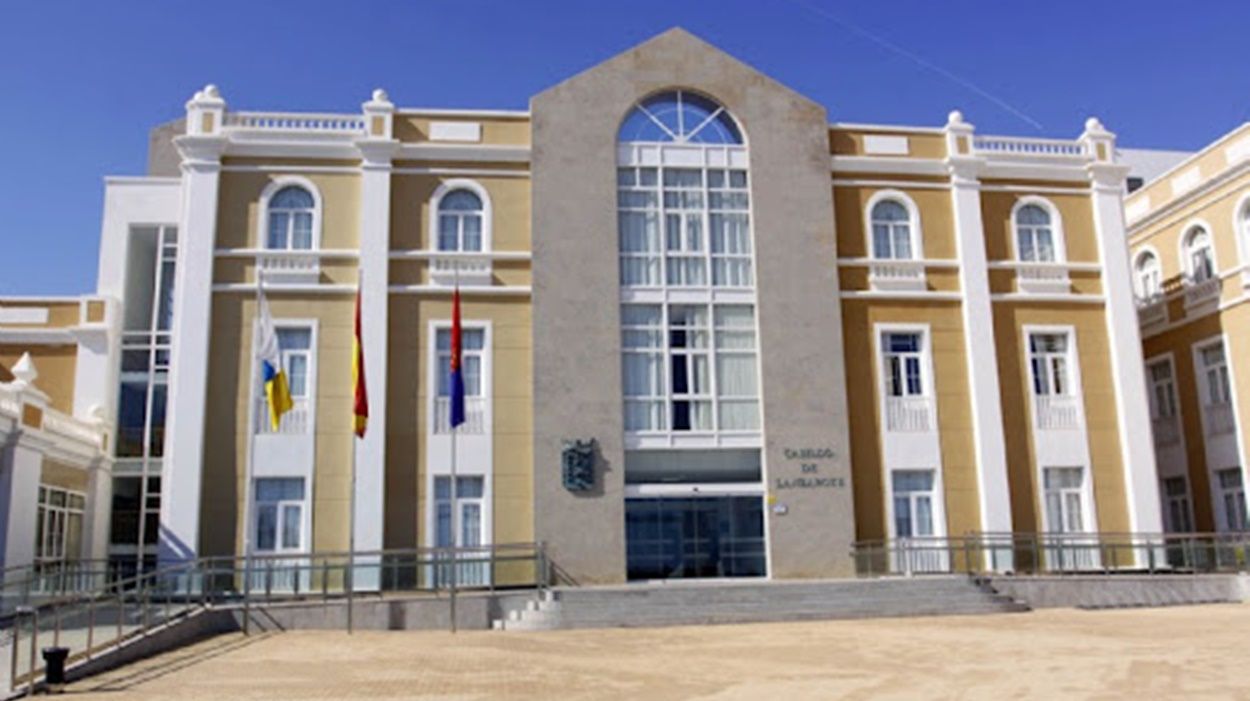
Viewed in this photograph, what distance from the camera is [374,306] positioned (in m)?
24.0

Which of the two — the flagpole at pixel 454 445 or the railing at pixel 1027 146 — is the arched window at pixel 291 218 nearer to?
the flagpole at pixel 454 445

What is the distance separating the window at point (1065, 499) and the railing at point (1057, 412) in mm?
982

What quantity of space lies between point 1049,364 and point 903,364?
3.61 m

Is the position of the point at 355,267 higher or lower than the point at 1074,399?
higher

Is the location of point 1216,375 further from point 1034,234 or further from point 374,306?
point 374,306

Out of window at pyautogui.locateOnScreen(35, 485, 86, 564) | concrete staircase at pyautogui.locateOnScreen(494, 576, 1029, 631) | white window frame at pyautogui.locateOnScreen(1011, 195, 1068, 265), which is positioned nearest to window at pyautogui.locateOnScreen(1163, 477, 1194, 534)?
white window frame at pyautogui.locateOnScreen(1011, 195, 1068, 265)

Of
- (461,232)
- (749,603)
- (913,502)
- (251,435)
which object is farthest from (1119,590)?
(251,435)

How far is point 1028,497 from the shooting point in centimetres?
2536

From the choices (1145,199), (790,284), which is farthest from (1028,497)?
(1145,199)

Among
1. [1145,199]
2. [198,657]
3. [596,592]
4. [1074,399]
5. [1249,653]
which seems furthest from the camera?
[1145,199]

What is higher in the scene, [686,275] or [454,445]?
[686,275]

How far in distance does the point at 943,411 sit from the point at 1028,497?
106 inches

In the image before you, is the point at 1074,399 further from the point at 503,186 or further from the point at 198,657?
the point at 198,657

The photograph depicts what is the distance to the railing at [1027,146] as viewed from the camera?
27328 mm
